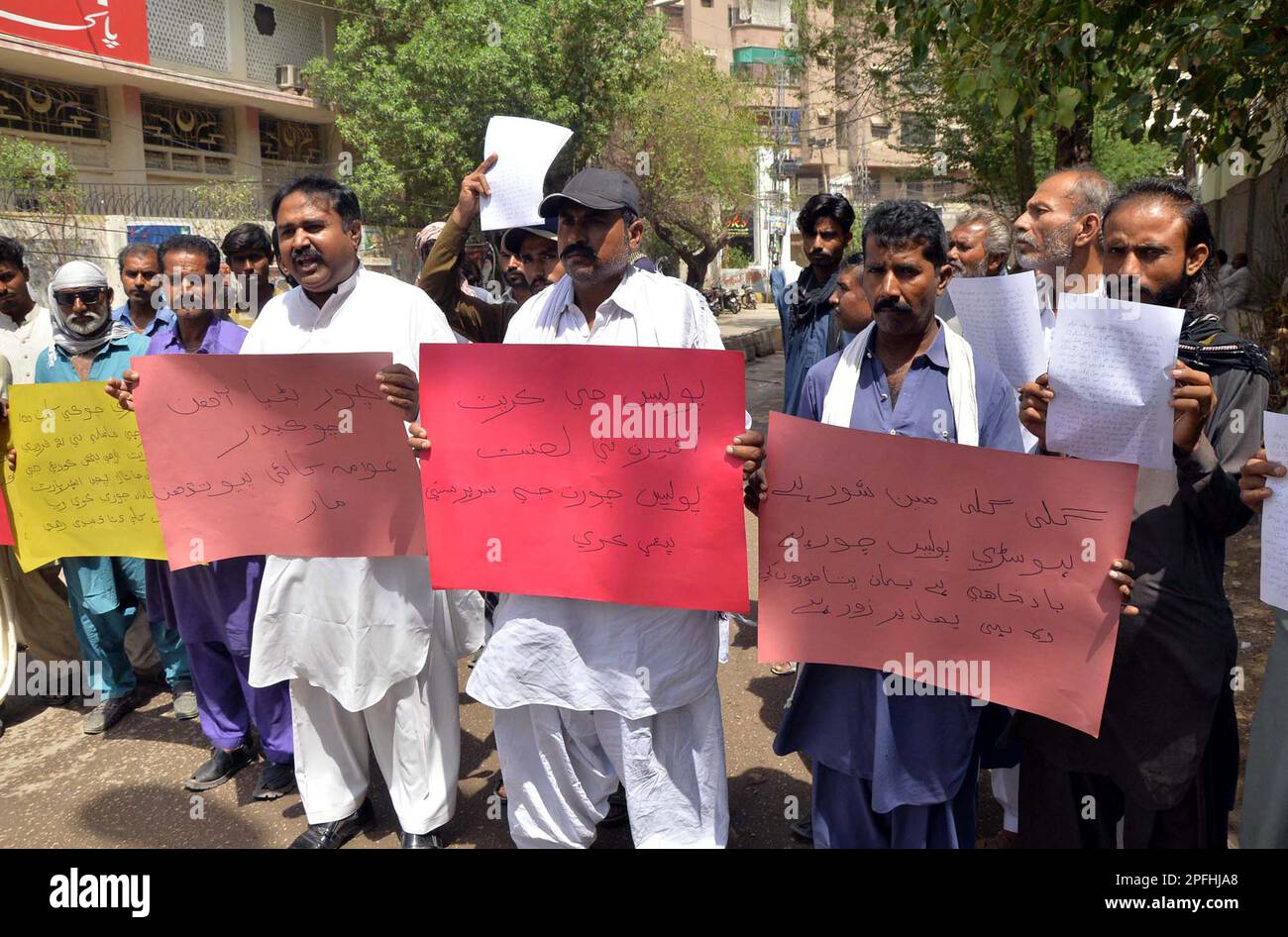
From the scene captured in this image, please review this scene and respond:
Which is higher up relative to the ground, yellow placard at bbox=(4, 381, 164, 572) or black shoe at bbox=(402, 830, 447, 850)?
yellow placard at bbox=(4, 381, 164, 572)

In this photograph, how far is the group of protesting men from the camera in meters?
2.26

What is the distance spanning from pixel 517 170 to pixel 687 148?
2215cm

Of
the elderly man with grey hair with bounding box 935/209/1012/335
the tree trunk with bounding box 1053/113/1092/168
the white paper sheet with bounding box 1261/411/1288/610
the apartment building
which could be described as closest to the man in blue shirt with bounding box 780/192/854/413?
the elderly man with grey hair with bounding box 935/209/1012/335

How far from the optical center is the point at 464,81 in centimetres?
1698

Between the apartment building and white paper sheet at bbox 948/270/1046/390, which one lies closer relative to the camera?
white paper sheet at bbox 948/270/1046/390

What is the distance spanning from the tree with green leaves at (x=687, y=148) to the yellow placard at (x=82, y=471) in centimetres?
1963

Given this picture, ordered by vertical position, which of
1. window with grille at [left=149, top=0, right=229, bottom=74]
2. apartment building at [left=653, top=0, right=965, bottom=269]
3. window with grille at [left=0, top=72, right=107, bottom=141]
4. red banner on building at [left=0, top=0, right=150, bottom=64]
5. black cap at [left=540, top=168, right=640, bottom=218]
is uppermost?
apartment building at [left=653, top=0, right=965, bottom=269]

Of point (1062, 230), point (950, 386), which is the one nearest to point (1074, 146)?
point (1062, 230)

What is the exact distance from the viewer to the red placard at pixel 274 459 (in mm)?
2986

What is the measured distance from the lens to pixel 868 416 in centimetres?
246

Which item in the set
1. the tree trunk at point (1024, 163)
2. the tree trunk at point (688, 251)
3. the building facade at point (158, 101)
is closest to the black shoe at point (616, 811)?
the tree trunk at point (1024, 163)

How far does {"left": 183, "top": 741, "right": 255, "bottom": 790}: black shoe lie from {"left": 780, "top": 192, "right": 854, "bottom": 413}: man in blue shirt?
8.76ft

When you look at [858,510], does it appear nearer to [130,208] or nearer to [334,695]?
[334,695]
